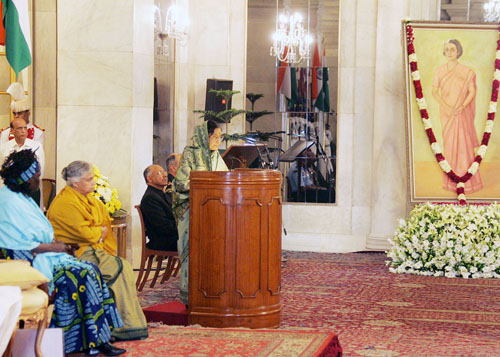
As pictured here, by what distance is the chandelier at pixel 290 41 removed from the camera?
12.6 metres

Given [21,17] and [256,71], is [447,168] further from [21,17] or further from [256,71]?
[21,17]

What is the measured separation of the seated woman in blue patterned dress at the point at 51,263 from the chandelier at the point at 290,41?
7469mm

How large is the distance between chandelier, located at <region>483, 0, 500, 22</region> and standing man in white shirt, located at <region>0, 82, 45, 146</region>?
6.69 meters

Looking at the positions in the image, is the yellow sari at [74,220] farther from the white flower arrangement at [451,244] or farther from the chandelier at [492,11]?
the chandelier at [492,11]

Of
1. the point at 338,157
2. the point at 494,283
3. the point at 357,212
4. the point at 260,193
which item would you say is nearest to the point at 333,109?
the point at 338,157

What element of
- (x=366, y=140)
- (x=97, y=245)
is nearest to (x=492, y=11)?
(x=366, y=140)

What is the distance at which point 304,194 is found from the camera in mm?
12742

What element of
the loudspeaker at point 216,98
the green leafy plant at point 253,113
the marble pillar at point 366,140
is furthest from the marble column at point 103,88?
the marble pillar at point 366,140

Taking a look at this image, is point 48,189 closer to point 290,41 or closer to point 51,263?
point 290,41

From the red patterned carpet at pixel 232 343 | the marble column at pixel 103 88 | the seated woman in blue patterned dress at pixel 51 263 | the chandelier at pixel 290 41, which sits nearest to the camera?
the seated woman in blue patterned dress at pixel 51 263

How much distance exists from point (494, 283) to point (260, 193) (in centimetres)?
418

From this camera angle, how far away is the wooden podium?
6.55 m

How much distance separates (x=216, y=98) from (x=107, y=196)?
12.5 feet

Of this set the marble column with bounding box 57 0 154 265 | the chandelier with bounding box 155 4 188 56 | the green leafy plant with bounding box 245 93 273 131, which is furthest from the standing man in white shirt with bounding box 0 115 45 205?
the green leafy plant with bounding box 245 93 273 131
